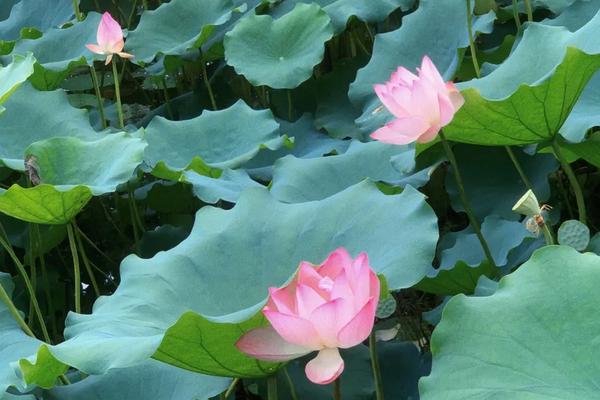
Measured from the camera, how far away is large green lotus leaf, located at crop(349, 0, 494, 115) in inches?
75.4

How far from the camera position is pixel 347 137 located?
7.09 feet

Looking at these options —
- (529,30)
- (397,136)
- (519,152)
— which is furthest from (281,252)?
(519,152)

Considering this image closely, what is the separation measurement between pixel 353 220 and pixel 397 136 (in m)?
0.13

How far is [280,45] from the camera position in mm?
2137

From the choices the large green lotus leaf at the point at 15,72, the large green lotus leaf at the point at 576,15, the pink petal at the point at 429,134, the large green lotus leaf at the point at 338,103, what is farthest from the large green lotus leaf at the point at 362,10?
the pink petal at the point at 429,134

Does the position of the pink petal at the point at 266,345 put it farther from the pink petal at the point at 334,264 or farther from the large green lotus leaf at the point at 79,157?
the large green lotus leaf at the point at 79,157

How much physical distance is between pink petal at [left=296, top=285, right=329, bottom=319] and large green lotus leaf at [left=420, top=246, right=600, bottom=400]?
0.14 m

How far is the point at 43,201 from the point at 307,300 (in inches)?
26.9

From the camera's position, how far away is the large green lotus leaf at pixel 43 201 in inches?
52.1

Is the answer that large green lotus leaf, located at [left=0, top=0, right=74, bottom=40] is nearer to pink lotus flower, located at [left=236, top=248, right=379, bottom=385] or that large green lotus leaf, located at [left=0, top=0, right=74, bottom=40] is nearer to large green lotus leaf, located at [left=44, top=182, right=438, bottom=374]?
large green lotus leaf, located at [left=44, top=182, right=438, bottom=374]

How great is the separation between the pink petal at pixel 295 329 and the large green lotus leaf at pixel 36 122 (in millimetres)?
1096

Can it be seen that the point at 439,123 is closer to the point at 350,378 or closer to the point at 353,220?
the point at 353,220

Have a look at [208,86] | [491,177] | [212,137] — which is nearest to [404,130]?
[491,177]

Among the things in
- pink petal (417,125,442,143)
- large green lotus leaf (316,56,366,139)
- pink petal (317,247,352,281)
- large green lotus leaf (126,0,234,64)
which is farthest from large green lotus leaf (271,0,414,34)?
pink petal (317,247,352,281)
